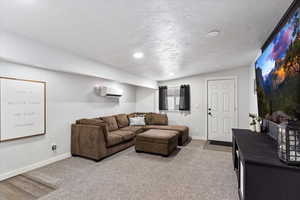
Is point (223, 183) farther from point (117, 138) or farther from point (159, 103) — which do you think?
point (159, 103)

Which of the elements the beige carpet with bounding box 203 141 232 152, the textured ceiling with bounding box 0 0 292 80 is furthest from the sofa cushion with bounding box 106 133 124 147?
the beige carpet with bounding box 203 141 232 152

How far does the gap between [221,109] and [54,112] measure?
4662mm

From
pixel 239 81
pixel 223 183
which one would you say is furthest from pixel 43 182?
pixel 239 81

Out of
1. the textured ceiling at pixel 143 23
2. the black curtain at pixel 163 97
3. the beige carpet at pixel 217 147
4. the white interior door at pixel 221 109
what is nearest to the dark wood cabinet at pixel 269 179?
the textured ceiling at pixel 143 23

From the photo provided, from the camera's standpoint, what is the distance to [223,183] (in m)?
2.38

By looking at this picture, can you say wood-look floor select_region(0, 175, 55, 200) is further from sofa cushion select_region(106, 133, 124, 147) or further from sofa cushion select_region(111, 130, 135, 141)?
sofa cushion select_region(111, 130, 135, 141)

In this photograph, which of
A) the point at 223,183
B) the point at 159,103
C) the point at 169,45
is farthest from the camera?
the point at 159,103

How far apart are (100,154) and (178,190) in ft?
5.83

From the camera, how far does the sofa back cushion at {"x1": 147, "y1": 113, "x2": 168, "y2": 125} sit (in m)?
5.42

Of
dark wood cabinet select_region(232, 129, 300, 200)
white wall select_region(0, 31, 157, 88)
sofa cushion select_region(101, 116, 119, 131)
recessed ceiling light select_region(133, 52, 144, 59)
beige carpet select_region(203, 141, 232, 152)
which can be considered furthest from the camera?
sofa cushion select_region(101, 116, 119, 131)

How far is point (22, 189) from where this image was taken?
87.0 inches

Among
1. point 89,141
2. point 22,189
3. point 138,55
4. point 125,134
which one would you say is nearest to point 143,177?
point 89,141

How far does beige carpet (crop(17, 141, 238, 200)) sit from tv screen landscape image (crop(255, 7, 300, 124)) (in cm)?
129

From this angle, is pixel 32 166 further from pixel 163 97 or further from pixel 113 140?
pixel 163 97
